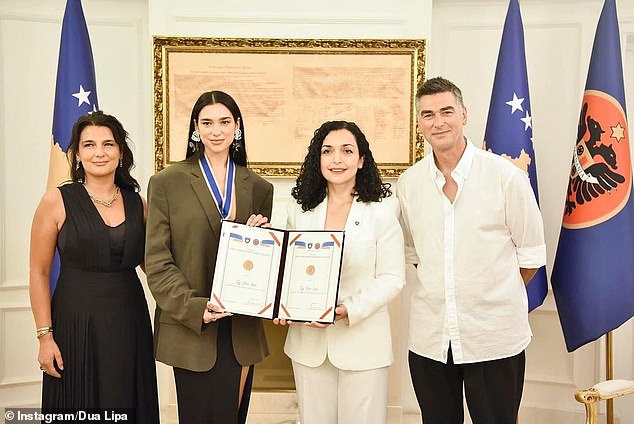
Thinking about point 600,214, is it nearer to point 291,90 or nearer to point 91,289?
point 291,90

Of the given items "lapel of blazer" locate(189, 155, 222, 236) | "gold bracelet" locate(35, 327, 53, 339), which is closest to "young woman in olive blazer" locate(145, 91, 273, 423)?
"lapel of blazer" locate(189, 155, 222, 236)

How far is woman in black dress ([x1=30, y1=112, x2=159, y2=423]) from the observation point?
2377 mm

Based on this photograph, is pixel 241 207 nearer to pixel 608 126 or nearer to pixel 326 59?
pixel 326 59

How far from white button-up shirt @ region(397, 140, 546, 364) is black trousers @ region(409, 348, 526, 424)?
58 millimetres

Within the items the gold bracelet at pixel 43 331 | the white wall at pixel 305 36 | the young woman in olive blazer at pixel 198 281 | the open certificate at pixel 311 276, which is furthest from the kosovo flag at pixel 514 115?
the gold bracelet at pixel 43 331

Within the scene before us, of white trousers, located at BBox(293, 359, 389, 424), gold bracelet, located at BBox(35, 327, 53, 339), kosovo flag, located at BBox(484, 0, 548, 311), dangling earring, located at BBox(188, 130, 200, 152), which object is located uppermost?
kosovo flag, located at BBox(484, 0, 548, 311)

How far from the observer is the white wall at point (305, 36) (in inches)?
146


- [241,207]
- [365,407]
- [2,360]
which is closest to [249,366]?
[365,407]

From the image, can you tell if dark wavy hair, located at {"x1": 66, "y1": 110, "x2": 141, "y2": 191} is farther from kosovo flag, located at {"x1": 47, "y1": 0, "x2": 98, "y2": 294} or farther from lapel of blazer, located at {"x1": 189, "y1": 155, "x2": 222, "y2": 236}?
kosovo flag, located at {"x1": 47, "y1": 0, "x2": 98, "y2": 294}

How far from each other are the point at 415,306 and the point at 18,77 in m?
2.89

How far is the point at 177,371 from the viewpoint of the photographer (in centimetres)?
227

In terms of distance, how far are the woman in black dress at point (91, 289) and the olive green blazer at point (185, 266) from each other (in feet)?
0.71

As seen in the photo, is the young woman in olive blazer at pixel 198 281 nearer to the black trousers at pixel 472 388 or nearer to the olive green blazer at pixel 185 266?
the olive green blazer at pixel 185 266

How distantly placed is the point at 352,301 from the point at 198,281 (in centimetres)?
56
